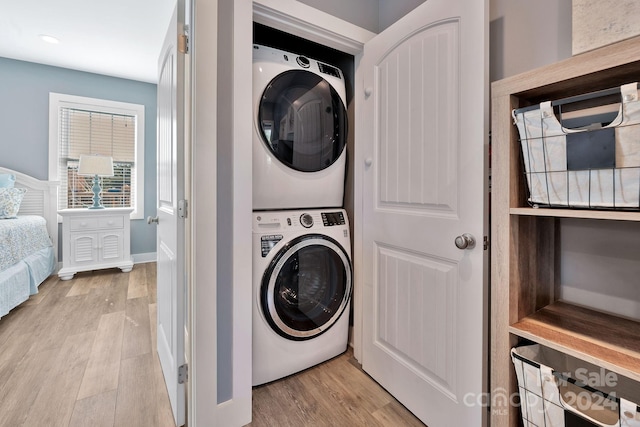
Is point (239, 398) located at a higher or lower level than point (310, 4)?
lower

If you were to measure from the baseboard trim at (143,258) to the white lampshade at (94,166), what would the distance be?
1.21 metres

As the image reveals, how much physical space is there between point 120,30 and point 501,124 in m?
3.38

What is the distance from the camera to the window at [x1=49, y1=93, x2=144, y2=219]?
3500 millimetres

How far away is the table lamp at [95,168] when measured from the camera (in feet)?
10.8

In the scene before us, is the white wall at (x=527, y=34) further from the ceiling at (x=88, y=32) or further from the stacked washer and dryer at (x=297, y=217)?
the ceiling at (x=88, y=32)

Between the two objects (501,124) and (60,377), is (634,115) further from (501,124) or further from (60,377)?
(60,377)

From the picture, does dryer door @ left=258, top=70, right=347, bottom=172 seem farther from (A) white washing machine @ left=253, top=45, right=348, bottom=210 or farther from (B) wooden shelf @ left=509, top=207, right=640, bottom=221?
(B) wooden shelf @ left=509, top=207, right=640, bottom=221

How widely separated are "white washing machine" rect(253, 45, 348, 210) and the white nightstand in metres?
2.91

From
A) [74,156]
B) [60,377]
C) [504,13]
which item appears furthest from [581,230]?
[74,156]

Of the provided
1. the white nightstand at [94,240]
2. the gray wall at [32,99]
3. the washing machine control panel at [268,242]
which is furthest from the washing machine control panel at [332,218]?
the gray wall at [32,99]

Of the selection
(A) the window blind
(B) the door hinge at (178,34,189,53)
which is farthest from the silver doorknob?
(A) the window blind

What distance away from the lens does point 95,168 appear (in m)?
3.34

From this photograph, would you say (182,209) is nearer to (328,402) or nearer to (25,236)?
(328,402)

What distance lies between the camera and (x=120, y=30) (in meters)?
2.69
